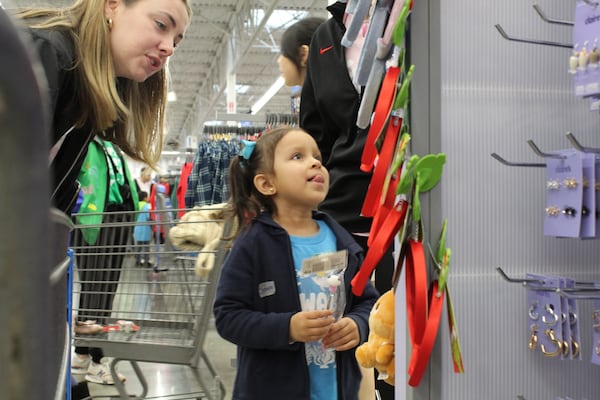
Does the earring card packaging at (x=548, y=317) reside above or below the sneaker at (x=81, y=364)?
above

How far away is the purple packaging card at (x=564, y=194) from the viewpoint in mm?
1104

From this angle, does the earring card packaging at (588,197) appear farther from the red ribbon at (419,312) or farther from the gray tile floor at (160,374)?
the gray tile floor at (160,374)

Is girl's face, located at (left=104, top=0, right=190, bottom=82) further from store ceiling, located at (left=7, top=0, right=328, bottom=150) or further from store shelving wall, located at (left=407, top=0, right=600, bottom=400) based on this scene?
store ceiling, located at (left=7, top=0, right=328, bottom=150)

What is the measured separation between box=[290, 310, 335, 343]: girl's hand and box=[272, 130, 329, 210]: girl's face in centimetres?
37

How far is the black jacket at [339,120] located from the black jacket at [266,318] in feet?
0.80

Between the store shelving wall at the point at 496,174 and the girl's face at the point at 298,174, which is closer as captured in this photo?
the store shelving wall at the point at 496,174

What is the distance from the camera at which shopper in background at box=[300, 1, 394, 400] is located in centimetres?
203

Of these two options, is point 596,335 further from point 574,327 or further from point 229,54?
point 229,54

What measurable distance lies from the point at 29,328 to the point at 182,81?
69.6ft

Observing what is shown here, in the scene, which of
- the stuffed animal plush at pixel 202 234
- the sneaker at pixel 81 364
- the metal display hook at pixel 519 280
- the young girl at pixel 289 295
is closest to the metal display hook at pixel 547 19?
the metal display hook at pixel 519 280

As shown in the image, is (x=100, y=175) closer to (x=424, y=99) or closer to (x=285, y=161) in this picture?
(x=285, y=161)

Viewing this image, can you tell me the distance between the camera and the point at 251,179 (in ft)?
6.76

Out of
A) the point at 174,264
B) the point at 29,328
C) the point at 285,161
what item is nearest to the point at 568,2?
the point at 285,161

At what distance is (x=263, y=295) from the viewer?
1.81 metres
